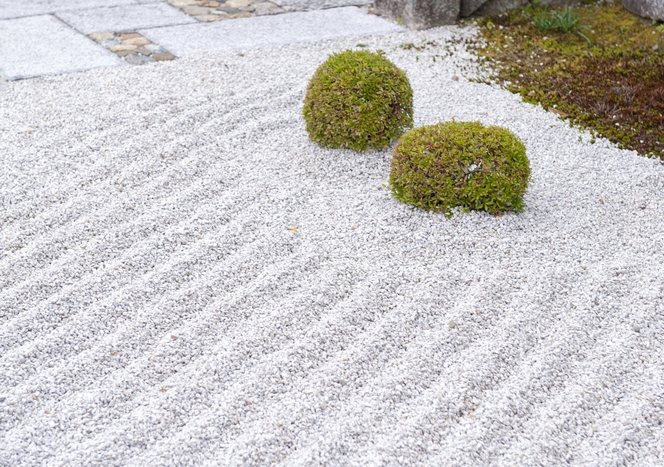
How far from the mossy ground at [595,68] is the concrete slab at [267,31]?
1.19m

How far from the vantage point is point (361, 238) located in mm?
3658

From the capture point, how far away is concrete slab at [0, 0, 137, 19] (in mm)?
7023

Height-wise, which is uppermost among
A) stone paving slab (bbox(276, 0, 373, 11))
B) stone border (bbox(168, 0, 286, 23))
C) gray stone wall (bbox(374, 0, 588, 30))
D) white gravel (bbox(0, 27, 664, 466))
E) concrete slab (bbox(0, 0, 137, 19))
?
gray stone wall (bbox(374, 0, 588, 30))

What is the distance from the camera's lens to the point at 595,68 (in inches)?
235

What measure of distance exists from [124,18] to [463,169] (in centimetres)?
449

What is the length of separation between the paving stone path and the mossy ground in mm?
1214

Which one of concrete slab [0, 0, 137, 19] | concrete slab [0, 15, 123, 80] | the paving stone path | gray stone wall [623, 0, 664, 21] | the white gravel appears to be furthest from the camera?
concrete slab [0, 0, 137, 19]

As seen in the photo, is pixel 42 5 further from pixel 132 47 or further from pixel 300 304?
pixel 300 304

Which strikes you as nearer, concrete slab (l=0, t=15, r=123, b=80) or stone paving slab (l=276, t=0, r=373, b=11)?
concrete slab (l=0, t=15, r=123, b=80)

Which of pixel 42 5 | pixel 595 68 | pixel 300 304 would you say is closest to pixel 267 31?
pixel 42 5

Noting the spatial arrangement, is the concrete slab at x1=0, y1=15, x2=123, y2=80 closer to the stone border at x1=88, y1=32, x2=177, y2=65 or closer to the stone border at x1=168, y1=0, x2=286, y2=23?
the stone border at x1=88, y1=32, x2=177, y2=65

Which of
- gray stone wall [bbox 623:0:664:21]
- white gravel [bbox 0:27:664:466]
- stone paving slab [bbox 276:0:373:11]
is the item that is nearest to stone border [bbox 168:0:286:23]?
stone paving slab [bbox 276:0:373:11]

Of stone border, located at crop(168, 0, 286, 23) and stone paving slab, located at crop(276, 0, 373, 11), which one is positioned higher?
stone paving slab, located at crop(276, 0, 373, 11)

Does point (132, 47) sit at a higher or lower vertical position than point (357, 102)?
lower
